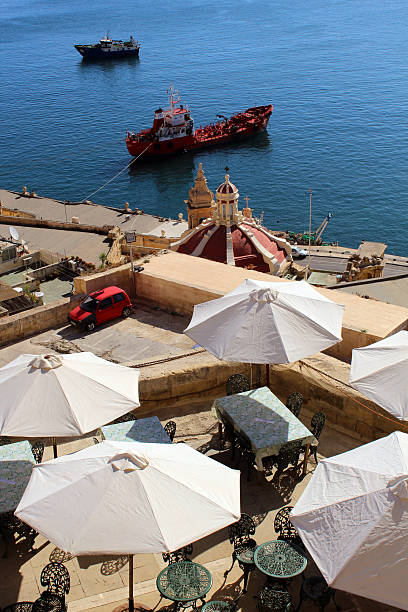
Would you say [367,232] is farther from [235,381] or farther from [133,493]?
[133,493]

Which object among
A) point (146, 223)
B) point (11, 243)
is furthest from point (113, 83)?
point (11, 243)

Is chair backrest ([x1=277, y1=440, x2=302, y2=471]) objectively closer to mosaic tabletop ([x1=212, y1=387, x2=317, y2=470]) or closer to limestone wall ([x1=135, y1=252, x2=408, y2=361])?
mosaic tabletop ([x1=212, y1=387, x2=317, y2=470])

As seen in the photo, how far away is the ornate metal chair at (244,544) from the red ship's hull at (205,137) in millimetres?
91140

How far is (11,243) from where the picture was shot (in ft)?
142

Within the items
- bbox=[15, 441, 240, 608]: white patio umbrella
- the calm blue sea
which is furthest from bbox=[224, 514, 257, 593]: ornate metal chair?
the calm blue sea

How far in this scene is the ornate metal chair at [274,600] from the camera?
24.5 ft

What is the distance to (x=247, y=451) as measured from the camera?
1020 centimetres

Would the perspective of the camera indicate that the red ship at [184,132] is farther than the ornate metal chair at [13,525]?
Yes

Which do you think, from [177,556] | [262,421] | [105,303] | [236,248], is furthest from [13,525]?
[236,248]

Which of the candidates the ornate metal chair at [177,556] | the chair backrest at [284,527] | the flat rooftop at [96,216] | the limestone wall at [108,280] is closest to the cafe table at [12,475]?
the ornate metal chair at [177,556]

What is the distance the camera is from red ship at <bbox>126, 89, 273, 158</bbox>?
9731 cm

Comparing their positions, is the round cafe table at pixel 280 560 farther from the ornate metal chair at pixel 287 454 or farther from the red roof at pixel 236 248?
the red roof at pixel 236 248

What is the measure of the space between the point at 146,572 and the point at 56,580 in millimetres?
1502

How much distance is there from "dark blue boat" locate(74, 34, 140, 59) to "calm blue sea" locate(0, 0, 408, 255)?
7.91 feet
